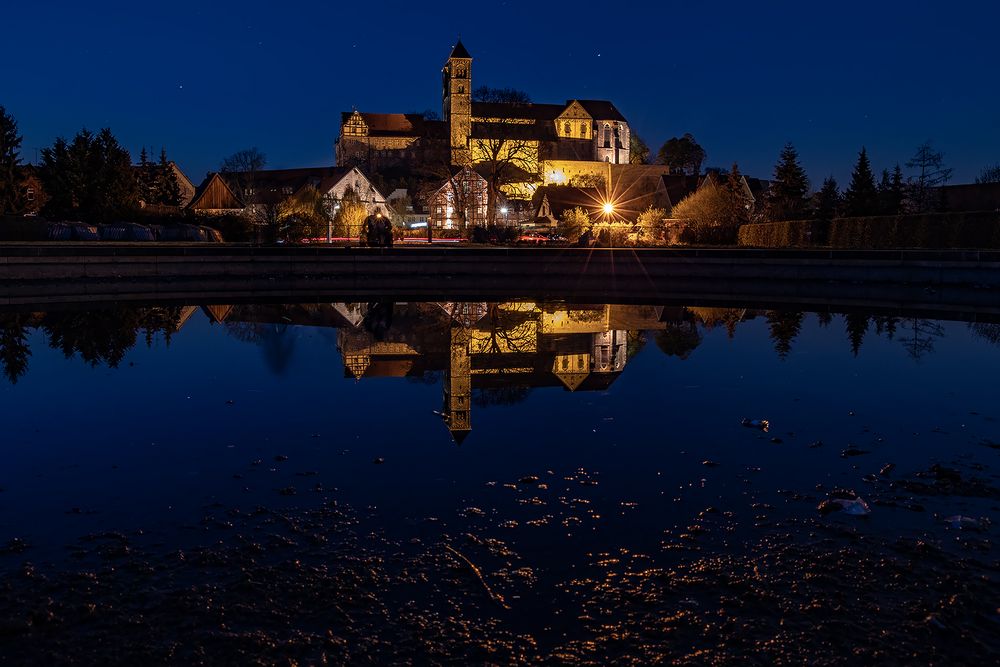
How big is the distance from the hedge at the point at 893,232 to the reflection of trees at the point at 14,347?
39692mm

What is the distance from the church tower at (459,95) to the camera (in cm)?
13988

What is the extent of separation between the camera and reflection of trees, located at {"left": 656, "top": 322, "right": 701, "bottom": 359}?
16141 millimetres

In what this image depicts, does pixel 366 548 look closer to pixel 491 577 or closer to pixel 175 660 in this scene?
pixel 491 577

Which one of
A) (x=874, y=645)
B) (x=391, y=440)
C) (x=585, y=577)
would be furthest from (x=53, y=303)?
(x=874, y=645)

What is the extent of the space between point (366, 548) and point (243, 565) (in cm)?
87

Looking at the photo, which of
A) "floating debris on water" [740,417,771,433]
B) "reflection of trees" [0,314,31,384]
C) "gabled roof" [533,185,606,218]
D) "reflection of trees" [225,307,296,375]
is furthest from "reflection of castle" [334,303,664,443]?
"gabled roof" [533,185,606,218]

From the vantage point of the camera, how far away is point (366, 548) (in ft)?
19.3

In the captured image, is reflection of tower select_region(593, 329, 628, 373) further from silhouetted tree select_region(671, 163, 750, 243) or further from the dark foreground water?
silhouetted tree select_region(671, 163, 750, 243)

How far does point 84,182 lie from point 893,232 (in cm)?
5029

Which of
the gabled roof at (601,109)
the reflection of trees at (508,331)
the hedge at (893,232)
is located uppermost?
the gabled roof at (601,109)

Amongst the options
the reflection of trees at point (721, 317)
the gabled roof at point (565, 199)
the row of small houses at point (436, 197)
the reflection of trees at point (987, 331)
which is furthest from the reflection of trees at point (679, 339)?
the gabled roof at point (565, 199)

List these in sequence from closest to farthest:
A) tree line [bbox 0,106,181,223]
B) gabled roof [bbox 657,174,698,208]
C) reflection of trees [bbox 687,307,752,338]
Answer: reflection of trees [bbox 687,307,752,338] < tree line [bbox 0,106,181,223] < gabled roof [bbox 657,174,698,208]

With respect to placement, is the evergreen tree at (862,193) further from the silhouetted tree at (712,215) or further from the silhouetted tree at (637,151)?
the silhouetted tree at (637,151)

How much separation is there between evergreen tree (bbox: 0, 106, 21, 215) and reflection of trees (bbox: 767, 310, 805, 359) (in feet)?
144
